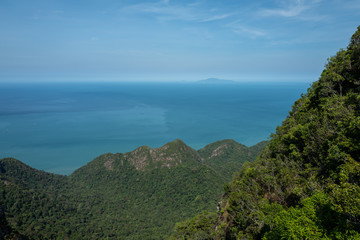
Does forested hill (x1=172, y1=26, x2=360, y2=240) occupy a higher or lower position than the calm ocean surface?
higher

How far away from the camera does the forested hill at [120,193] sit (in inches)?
1839

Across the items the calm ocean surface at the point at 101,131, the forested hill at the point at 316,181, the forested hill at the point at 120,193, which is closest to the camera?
the forested hill at the point at 316,181

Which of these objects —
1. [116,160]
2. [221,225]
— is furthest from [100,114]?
[221,225]

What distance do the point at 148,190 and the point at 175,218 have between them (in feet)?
70.6

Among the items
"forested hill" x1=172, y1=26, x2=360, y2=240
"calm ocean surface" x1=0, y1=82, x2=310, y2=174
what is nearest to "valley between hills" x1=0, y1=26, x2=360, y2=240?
"forested hill" x1=172, y1=26, x2=360, y2=240

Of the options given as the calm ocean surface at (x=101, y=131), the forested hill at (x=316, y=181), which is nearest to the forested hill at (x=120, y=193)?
the calm ocean surface at (x=101, y=131)

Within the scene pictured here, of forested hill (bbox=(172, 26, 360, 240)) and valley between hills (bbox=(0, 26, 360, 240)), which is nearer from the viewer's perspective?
forested hill (bbox=(172, 26, 360, 240))

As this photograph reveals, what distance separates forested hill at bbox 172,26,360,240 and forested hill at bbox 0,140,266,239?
3408 cm

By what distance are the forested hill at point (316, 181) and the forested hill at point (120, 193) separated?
3408cm

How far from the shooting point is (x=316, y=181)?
1267 cm

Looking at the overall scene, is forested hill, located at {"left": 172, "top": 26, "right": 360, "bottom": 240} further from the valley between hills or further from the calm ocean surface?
the calm ocean surface

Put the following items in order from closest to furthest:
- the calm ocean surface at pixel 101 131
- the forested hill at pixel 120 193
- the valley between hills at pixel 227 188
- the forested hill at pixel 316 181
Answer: the forested hill at pixel 316 181, the valley between hills at pixel 227 188, the forested hill at pixel 120 193, the calm ocean surface at pixel 101 131

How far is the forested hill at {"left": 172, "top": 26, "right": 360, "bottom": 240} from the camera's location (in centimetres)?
879

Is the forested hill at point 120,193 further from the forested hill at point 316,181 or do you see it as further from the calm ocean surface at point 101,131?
the forested hill at point 316,181
